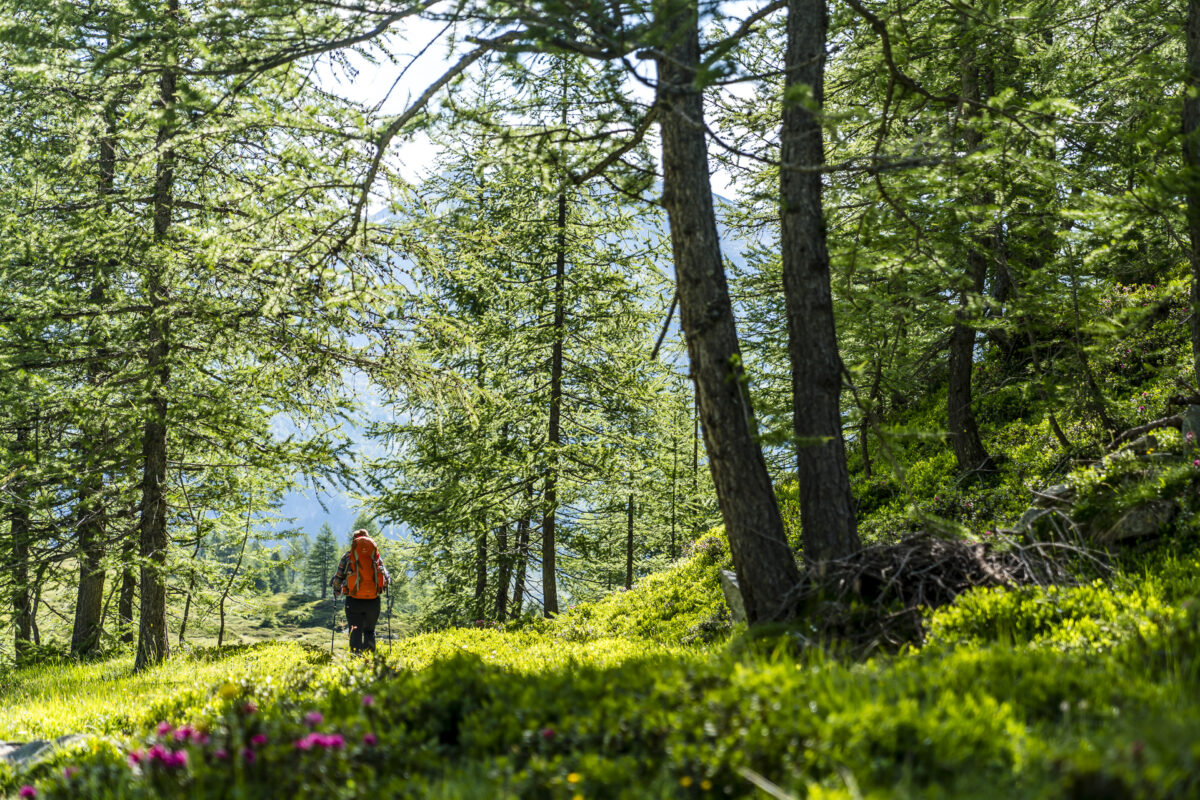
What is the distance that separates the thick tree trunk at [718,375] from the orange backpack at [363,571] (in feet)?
23.3

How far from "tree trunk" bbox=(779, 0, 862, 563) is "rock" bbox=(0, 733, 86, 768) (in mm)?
5479

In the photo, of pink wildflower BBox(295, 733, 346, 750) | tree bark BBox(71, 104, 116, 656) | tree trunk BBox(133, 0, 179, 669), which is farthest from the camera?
tree bark BBox(71, 104, 116, 656)

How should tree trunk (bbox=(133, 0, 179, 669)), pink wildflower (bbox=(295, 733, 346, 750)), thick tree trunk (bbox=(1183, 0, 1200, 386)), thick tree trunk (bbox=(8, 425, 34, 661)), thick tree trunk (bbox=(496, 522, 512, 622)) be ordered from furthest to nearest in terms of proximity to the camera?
1. thick tree trunk (bbox=(496, 522, 512, 622))
2. thick tree trunk (bbox=(8, 425, 34, 661))
3. tree trunk (bbox=(133, 0, 179, 669))
4. thick tree trunk (bbox=(1183, 0, 1200, 386))
5. pink wildflower (bbox=(295, 733, 346, 750))

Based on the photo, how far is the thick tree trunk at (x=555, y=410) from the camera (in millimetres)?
14688

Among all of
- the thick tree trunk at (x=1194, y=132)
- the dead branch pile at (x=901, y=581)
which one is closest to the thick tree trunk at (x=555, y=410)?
the dead branch pile at (x=901, y=581)

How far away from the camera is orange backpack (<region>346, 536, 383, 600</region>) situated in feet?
34.3

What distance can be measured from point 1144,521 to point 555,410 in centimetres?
1127

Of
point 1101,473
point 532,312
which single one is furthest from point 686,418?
point 1101,473

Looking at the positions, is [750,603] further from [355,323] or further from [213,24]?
[355,323]

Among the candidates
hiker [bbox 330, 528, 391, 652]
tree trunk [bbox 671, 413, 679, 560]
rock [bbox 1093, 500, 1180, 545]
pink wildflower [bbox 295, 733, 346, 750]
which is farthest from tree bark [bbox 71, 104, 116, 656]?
tree trunk [bbox 671, 413, 679, 560]

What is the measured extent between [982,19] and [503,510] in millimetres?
11947

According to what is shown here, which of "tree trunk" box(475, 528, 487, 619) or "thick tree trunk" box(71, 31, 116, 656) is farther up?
"thick tree trunk" box(71, 31, 116, 656)

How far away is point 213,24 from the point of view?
505 cm

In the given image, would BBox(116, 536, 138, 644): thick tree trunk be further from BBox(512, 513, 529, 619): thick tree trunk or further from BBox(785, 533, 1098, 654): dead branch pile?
BBox(785, 533, 1098, 654): dead branch pile
